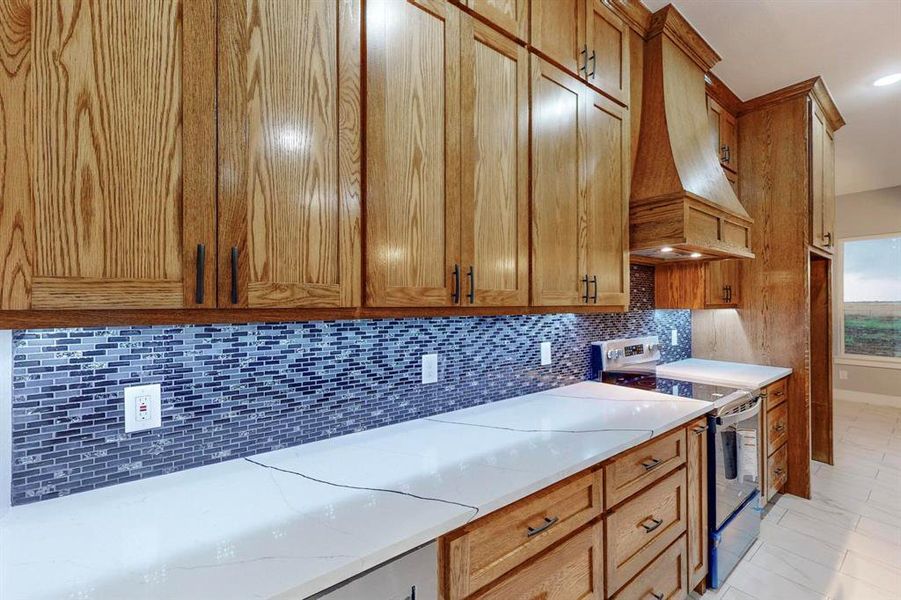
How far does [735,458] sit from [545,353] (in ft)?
3.42

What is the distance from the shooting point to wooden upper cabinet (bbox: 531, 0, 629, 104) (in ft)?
5.45

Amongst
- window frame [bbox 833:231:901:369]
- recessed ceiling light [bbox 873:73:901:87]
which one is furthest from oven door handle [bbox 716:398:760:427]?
window frame [bbox 833:231:901:369]

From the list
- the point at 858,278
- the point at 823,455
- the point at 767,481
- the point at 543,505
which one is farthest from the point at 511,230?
the point at 858,278

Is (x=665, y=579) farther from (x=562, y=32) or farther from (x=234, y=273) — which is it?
(x=562, y=32)

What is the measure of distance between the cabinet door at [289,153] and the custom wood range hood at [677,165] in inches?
59.8

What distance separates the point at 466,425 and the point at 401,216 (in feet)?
2.67

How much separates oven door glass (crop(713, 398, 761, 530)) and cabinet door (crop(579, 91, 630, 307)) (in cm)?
77

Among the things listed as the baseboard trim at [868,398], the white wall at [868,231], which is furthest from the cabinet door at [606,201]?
the baseboard trim at [868,398]

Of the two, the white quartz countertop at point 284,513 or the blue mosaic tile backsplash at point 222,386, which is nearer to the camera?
the white quartz countertop at point 284,513

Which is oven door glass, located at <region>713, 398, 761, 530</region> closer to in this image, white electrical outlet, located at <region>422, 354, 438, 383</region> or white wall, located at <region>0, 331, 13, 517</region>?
white electrical outlet, located at <region>422, 354, 438, 383</region>

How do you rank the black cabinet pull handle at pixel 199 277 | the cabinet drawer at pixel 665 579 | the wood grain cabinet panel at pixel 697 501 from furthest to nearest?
the wood grain cabinet panel at pixel 697 501 → the cabinet drawer at pixel 665 579 → the black cabinet pull handle at pixel 199 277

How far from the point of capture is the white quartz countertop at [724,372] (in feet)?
8.10

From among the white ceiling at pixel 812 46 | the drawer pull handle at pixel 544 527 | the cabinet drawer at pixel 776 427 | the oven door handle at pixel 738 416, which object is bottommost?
the cabinet drawer at pixel 776 427

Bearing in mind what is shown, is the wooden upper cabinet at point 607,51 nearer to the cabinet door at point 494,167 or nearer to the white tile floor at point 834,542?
the cabinet door at point 494,167
